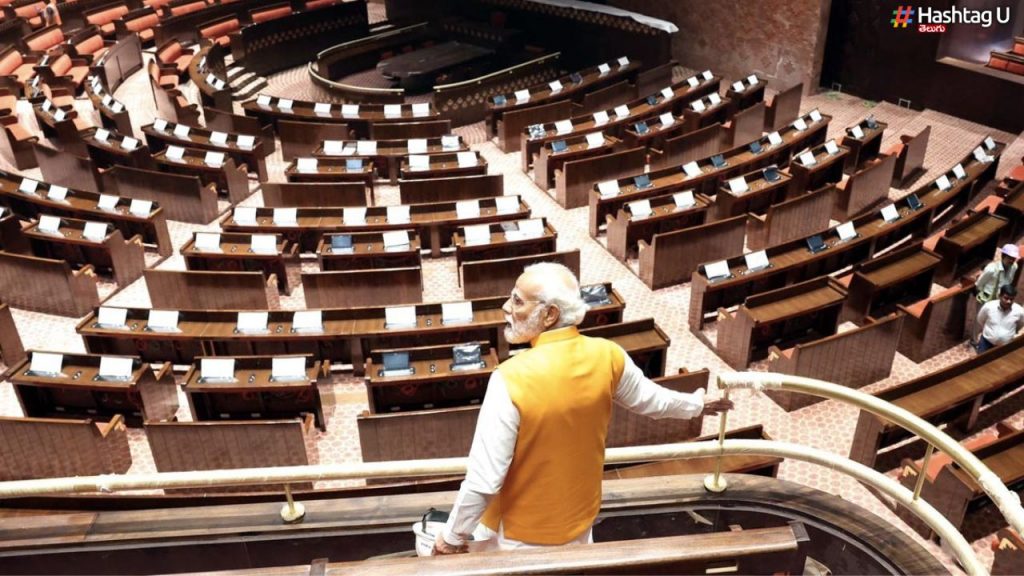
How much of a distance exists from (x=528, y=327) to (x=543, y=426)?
0.86ft

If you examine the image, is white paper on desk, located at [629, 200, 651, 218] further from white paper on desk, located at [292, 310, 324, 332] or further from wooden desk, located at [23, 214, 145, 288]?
wooden desk, located at [23, 214, 145, 288]

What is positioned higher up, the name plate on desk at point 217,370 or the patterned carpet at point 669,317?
the name plate on desk at point 217,370

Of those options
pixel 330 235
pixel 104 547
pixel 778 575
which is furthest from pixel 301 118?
pixel 778 575

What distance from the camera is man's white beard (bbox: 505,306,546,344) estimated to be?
218 cm

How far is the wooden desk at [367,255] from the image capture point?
23.9 ft

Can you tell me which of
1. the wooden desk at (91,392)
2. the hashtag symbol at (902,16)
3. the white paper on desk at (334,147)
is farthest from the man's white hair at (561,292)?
the hashtag symbol at (902,16)

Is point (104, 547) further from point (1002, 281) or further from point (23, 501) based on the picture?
point (1002, 281)

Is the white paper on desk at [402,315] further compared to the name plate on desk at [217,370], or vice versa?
the white paper on desk at [402,315]

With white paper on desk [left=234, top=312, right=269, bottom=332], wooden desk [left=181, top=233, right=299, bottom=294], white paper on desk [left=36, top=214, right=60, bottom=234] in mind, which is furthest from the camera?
white paper on desk [left=36, top=214, right=60, bottom=234]

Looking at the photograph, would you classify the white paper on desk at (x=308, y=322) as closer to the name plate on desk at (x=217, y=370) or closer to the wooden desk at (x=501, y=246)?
the name plate on desk at (x=217, y=370)

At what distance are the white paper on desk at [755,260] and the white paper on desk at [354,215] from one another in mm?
3518

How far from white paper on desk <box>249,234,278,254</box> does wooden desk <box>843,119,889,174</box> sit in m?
6.10

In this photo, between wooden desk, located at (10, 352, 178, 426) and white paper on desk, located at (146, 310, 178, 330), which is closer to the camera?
wooden desk, located at (10, 352, 178, 426)

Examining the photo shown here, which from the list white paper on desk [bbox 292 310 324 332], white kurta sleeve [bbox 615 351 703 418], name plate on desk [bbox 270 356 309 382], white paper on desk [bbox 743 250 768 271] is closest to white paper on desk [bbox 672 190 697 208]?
white paper on desk [bbox 743 250 768 271]
